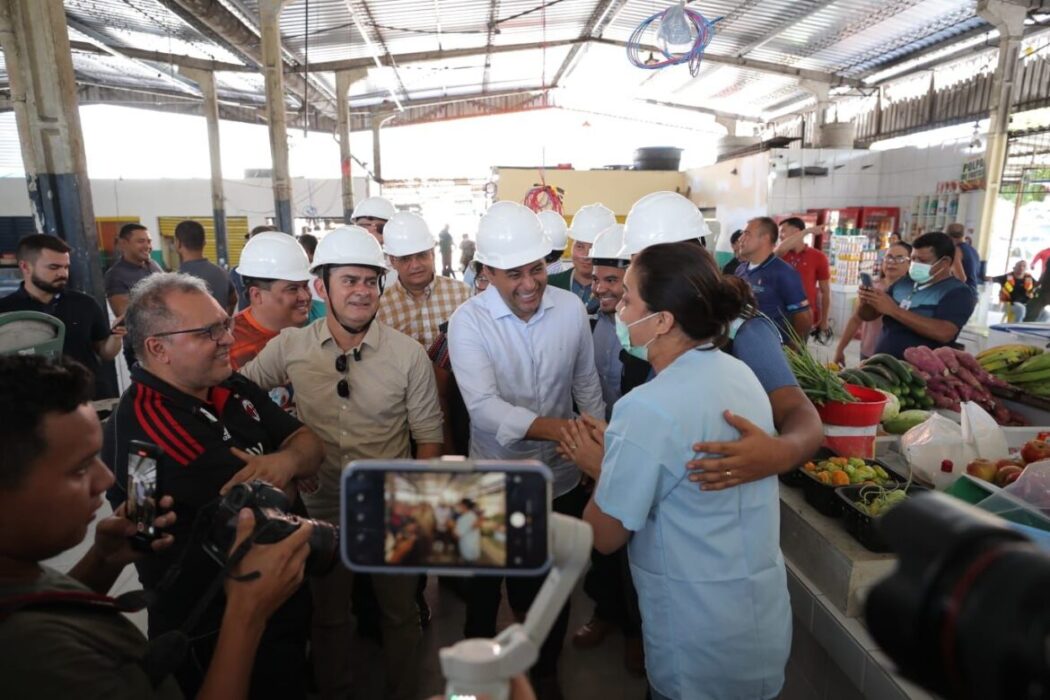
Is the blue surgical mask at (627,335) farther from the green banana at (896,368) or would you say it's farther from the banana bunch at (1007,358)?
the banana bunch at (1007,358)

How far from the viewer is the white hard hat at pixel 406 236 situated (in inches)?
131

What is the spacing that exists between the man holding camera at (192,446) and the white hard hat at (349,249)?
2.35ft

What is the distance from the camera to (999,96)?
330 inches

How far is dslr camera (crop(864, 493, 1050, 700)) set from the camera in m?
0.48

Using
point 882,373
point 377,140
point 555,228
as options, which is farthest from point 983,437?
point 377,140

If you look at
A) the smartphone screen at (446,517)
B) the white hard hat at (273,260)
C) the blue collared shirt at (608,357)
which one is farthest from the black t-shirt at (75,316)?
the smartphone screen at (446,517)

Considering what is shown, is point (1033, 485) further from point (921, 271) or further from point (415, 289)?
point (415, 289)

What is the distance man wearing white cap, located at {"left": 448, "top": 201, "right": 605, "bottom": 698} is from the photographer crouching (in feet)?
4.08

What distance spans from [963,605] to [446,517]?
1.61 ft

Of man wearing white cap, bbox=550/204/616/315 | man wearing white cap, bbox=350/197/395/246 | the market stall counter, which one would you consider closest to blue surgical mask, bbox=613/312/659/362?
the market stall counter

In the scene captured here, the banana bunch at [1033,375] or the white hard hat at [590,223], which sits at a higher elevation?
the white hard hat at [590,223]

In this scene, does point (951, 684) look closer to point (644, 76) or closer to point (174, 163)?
point (644, 76)

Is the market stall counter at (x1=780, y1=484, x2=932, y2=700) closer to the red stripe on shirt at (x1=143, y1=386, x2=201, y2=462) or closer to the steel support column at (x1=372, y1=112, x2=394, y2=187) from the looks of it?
the red stripe on shirt at (x1=143, y1=386, x2=201, y2=462)

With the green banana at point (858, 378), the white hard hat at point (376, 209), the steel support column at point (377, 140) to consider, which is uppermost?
the steel support column at point (377, 140)
